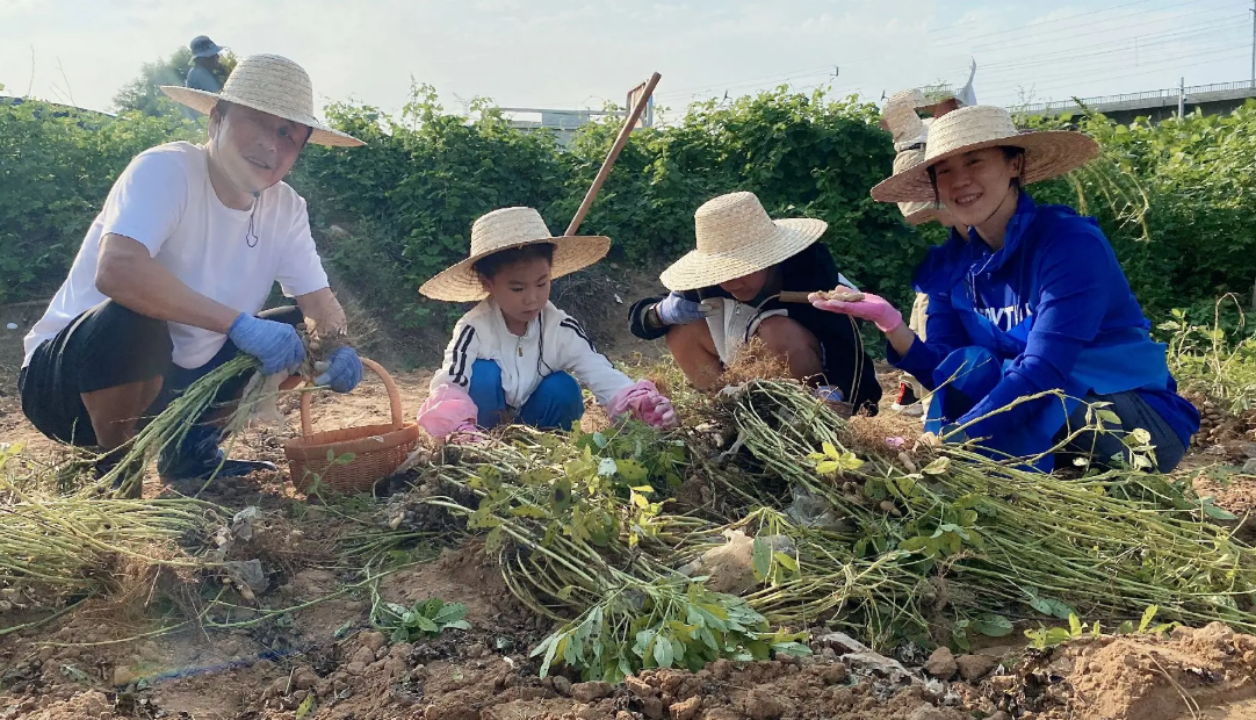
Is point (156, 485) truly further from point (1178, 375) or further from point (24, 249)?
point (1178, 375)

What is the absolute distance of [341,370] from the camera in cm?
265

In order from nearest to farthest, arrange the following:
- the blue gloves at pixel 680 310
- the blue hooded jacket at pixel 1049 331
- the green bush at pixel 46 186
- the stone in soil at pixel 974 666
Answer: the stone in soil at pixel 974 666
the blue hooded jacket at pixel 1049 331
the blue gloves at pixel 680 310
the green bush at pixel 46 186

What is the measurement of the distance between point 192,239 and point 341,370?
0.65m

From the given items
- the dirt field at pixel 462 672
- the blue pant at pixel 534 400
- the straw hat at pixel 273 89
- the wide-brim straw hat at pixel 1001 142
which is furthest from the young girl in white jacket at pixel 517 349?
the wide-brim straw hat at pixel 1001 142

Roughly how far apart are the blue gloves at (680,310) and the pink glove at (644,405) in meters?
0.42

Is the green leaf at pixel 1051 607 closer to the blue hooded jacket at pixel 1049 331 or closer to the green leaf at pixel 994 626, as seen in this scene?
the green leaf at pixel 994 626

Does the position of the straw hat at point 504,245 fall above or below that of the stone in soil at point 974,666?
above

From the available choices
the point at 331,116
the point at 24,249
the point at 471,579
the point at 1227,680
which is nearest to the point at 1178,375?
the point at 1227,680

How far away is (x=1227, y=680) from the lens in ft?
4.78

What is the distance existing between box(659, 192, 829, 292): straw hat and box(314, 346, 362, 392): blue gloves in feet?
3.51

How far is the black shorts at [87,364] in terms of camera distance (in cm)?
255

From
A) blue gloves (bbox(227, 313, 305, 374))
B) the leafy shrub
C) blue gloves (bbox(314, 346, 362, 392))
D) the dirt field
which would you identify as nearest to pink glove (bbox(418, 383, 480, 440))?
blue gloves (bbox(314, 346, 362, 392))

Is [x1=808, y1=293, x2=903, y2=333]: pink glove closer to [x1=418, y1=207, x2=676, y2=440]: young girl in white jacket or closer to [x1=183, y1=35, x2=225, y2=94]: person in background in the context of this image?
[x1=418, y1=207, x2=676, y2=440]: young girl in white jacket

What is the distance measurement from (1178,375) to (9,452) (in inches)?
185
